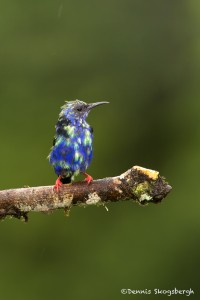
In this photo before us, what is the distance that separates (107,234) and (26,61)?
397 centimetres

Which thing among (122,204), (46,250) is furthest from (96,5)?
(46,250)

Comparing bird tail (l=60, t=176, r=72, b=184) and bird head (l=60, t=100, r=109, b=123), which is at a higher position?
bird head (l=60, t=100, r=109, b=123)

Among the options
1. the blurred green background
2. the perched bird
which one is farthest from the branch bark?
the blurred green background

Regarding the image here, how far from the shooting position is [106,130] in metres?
14.2

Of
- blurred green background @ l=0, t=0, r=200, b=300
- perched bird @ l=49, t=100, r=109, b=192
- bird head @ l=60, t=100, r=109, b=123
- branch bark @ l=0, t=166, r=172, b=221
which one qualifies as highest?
blurred green background @ l=0, t=0, r=200, b=300

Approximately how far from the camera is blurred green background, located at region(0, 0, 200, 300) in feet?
43.0

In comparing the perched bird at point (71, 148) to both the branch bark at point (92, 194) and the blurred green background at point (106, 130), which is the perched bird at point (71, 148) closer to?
the branch bark at point (92, 194)

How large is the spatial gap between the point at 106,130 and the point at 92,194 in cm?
830

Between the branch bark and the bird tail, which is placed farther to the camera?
the bird tail

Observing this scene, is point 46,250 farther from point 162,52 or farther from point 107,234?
point 162,52

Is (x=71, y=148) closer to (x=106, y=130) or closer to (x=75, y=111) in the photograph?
(x=75, y=111)

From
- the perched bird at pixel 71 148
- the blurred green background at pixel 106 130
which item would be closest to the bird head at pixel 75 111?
the perched bird at pixel 71 148

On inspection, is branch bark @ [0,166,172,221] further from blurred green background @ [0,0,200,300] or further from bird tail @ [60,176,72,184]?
blurred green background @ [0,0,200,300]

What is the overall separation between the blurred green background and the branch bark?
260 inches
